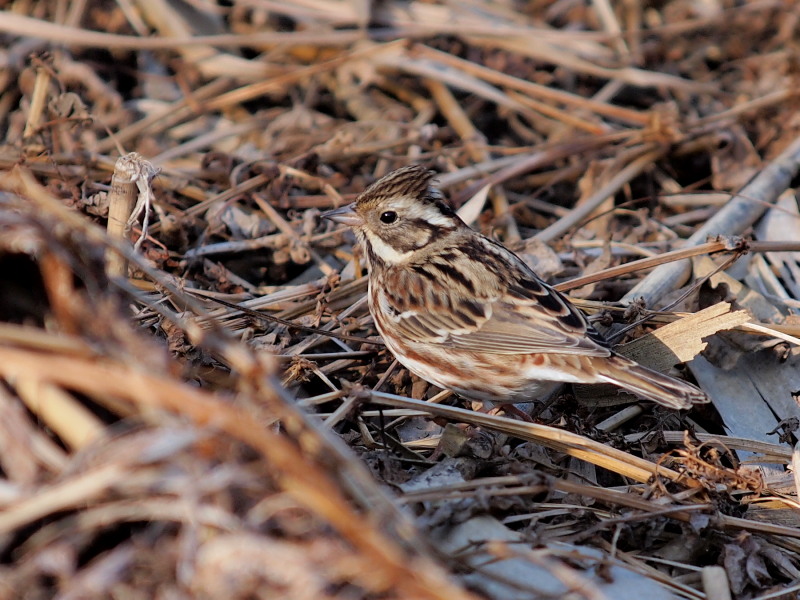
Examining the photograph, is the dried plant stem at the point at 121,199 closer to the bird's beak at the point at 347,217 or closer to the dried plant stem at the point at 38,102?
the bird's beak at the point at 347,217

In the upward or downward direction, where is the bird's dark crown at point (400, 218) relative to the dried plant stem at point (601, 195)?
upward

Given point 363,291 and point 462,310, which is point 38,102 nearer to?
point 363,291

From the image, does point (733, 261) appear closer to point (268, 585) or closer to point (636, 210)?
point (636, 210)

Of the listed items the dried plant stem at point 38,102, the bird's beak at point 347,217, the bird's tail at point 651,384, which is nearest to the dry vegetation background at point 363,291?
the dried plant stem at point 38,102

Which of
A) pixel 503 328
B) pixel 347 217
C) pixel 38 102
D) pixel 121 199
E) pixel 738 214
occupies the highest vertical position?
pixel 121 199

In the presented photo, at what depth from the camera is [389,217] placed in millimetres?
4836

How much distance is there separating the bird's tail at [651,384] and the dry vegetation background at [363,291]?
0.20 m

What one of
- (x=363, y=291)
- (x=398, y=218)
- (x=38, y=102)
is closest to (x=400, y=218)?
(x=398, y=218)

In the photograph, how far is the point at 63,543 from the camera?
2287 mm

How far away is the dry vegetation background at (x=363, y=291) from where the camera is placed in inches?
88.7

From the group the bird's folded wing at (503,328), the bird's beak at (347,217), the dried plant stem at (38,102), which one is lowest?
the bird's folded wing at (503,328)

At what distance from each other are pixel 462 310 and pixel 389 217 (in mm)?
682

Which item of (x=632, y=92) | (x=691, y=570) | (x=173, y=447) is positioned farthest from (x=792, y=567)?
(x=632, y=92)

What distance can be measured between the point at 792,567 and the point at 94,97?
5.56 meters
